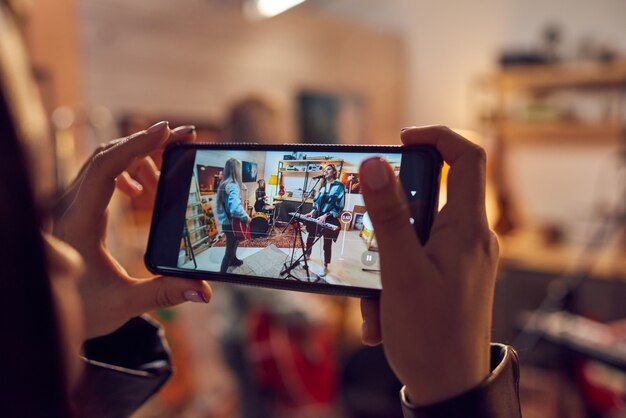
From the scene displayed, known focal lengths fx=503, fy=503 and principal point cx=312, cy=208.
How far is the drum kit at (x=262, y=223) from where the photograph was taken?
53cm

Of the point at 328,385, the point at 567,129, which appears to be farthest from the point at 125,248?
the point at 567,129

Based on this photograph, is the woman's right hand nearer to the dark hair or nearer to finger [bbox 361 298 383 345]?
finger [bbox 361 298 383 345]

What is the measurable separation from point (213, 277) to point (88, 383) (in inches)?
6.3

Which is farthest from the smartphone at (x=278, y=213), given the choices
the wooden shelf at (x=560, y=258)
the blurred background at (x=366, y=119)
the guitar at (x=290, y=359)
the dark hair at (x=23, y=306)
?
the wooden shelf at (x=560, y=258)

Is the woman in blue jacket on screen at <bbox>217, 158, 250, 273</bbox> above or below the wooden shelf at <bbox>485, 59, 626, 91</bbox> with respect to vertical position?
below

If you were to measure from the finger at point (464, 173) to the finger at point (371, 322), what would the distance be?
12cm

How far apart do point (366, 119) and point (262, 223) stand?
3.08 meters

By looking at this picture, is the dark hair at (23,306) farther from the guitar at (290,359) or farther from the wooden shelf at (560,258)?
the wooden shelf at (560,258)

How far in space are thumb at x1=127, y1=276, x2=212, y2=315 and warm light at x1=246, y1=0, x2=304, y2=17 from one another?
2.28 metres

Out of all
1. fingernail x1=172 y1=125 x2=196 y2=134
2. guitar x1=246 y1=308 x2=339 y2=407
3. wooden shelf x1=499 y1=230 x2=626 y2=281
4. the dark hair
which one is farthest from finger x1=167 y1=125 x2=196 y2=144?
wooden shelf x1=499 y1=230 x2=626 y2=281

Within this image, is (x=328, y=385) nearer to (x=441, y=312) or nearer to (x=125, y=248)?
(x=125, y=248)

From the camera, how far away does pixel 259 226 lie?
0.54 metres

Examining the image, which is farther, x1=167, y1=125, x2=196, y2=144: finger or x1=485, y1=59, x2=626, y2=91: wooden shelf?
x1=485, y1=59, x2=626, y2=91: wooden shelf

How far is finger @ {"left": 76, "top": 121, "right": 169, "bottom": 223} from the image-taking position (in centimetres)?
53
